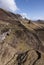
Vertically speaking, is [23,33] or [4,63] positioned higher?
[23,33]

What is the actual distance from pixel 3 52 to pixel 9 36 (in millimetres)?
4052

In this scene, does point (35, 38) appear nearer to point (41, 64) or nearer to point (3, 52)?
point (3, 52)

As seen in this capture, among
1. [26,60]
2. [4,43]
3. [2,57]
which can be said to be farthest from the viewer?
[4,43]

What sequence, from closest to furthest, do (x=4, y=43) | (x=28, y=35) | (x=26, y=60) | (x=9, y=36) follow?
(x=26, y=60), (x=4, y=43), (x=9, y=36), (x=28, y=35)

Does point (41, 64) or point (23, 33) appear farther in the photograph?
point (23, 33)

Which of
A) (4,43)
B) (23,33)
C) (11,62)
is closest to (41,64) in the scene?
(11,62)

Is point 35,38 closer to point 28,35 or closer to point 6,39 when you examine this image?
point 28,35

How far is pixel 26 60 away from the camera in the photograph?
20.5 m

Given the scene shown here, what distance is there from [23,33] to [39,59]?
8.81 metres

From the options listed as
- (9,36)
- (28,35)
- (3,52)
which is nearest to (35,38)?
(28,35)

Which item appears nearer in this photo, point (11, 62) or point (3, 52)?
point (11, 62)

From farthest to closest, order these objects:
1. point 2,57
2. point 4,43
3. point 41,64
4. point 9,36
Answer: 1. point 9,36
2. point 4,43
3. point 2,57
4. point 41,64

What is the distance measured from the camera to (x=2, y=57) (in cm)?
2256

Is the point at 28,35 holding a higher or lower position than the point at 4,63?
higher
